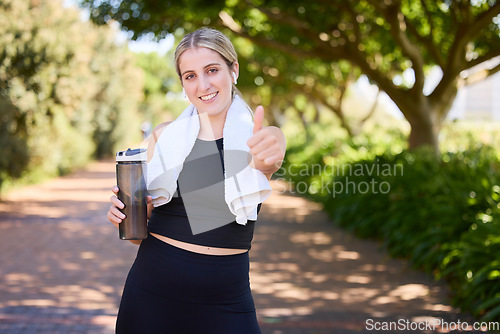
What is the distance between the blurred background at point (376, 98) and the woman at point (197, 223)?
409mm

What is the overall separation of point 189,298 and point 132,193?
0.49 metres

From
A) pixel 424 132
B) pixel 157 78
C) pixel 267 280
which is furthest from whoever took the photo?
pixel 157 78

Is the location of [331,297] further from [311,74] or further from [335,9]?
[311,74]

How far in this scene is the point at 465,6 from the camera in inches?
378

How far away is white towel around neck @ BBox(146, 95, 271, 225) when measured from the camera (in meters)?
2.07

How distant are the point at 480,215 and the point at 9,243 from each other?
6878 millimetres

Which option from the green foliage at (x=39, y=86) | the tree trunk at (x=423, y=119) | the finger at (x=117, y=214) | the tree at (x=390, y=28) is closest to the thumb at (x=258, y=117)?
the finger at (x=117, y=214)

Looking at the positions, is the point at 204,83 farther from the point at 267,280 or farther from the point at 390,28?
the point at 390,28

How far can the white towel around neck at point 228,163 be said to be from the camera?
2.07 meters

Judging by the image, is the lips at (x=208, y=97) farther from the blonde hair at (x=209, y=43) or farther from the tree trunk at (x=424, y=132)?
the tree trunk at (x=424, y=132)

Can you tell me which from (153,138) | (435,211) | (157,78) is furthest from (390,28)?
(157,78)

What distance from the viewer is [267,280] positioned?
6.73 meters

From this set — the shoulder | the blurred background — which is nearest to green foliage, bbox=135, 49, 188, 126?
the blurred background

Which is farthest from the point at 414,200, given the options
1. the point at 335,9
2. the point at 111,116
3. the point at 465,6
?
the point at 111,116
